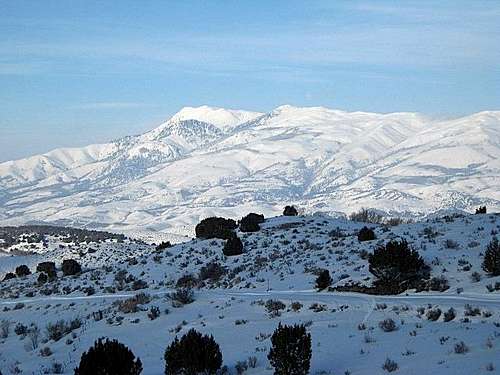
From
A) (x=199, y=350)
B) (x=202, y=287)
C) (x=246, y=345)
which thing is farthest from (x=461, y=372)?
(x=202, y=287)

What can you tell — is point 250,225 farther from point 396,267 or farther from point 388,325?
point 388,325

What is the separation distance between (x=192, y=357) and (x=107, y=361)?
66.5 inches

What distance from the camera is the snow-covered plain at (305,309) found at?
10969mm

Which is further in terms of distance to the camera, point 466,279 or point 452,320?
point 466,279

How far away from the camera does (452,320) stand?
1255 centimetres

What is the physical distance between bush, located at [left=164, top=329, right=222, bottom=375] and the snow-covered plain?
1.04 meters

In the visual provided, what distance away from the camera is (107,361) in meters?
9.44

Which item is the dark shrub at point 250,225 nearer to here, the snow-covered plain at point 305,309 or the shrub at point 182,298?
the snow-covered plain at point 305,309

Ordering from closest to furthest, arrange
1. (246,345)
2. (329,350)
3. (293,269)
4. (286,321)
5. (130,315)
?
(329,350) < (246,345) < (286,321) < (130,315) < (293,269)

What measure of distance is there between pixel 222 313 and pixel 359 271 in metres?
6.77

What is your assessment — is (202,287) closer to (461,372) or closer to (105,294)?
(105,294)

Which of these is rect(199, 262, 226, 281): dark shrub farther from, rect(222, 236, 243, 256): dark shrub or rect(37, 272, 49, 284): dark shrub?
rect(37, 272, 49, 284): dark shrub

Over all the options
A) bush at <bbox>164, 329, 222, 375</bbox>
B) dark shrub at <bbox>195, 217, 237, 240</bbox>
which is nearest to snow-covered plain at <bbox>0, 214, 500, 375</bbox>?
bush at <bbox>164, 329, 222, 375</bbox>

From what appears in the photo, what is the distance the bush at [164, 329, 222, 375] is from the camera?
407 inches
